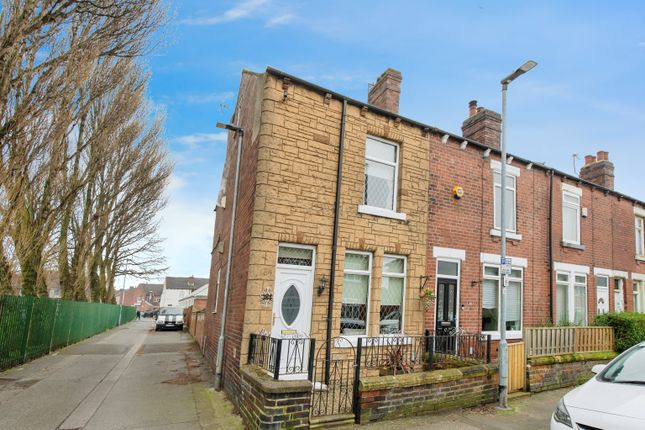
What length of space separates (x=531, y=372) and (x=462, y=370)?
2535 mm

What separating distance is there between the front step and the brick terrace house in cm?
209

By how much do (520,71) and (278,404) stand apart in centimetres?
802

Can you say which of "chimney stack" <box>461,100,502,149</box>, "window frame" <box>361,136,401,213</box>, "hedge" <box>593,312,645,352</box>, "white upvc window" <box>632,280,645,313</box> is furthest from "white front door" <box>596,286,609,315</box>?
"window frame" <box>361,136,401,213</box>

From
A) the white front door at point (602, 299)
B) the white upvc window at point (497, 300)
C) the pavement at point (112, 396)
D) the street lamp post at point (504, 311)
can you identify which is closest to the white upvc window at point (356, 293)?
the street lamp post at point (504, 311)

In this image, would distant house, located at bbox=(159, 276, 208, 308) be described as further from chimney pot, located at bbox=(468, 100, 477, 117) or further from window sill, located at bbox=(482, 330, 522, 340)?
window sill, located at bbox=(482, 330, 522, 340)

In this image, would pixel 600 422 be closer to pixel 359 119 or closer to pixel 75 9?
pixel 359 119

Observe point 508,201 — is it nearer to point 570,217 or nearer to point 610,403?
point 570,217

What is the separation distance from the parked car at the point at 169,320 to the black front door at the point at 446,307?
2454 cm

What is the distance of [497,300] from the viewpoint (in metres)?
11.8

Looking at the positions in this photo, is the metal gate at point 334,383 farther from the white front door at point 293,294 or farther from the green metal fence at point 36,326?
the green metal fence at point 36,326

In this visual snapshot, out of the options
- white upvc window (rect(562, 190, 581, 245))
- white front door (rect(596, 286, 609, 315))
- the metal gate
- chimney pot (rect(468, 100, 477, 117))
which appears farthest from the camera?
white front door (rect(596, 286, 609, 315))

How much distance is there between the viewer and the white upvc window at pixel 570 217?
46.2 feet

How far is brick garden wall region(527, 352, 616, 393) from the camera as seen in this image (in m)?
9.02

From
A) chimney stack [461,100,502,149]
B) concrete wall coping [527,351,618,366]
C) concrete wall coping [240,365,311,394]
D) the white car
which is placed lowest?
concrete wall coping [240,365,311,394]
